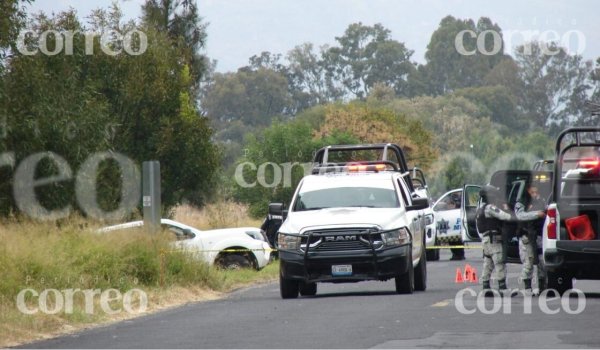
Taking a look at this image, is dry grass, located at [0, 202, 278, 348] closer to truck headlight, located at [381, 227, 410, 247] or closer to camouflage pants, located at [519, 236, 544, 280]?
truck headlight, located at [381, 227, 410, 247]

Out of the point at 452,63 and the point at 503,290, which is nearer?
the point at 503,290

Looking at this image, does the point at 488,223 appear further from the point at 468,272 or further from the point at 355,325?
the point at 468,272

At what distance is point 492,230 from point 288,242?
307cm

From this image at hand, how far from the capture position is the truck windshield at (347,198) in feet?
76.1

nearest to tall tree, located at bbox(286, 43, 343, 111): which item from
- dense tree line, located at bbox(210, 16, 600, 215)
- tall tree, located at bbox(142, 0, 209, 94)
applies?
dense tree line, located at bbox(210, 16, 600, 215)

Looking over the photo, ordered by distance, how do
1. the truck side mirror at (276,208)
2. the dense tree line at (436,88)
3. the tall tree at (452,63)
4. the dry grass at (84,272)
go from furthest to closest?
1. the tall tree at (452,63)
2. the dense tree line at (436,88)
3. the truck side mirror at (276,208)
4. the dry grass at (84,272)

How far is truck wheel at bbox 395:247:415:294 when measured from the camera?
22438 mm

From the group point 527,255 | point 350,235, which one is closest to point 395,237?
point 350,235

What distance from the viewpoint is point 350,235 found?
2203 cm

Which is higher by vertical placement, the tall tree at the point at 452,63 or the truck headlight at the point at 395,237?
the tall tree at the point at 452,63

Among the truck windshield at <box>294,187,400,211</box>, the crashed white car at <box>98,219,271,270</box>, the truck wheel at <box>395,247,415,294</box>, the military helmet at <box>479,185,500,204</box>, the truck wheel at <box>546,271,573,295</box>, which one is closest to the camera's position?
the truck wheel at <box>546,271,573,295</box>

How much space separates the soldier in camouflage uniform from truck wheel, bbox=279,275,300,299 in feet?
9.78

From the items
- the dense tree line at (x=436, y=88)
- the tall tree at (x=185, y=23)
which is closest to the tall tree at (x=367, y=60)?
the dense tree line at (x=436, y=88)

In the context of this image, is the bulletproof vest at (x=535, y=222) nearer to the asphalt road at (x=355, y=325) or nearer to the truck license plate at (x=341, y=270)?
the asphalt road at (x=355, y=325)
